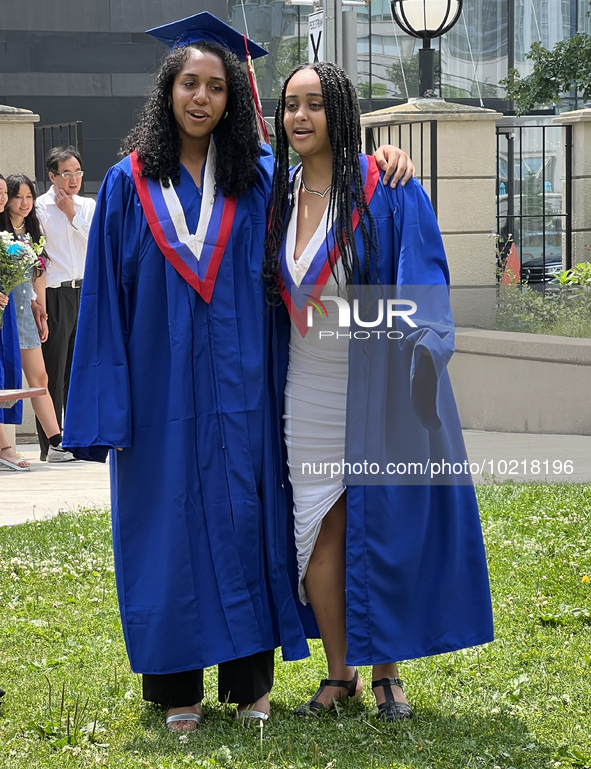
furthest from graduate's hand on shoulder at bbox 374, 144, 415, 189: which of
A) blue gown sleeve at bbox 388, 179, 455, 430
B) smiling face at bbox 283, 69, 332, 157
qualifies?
smiling face at bbox 283, 69, 332, 157

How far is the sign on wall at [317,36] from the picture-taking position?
23.9 ft

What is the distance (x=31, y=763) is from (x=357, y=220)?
1.88 meters

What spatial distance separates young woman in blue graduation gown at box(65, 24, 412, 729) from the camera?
3.49 m

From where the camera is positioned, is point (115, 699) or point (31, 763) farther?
point (115, 699)

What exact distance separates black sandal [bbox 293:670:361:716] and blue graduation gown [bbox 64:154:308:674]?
0.83 ft

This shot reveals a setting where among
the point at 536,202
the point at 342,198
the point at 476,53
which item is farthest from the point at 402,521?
the point at 476,53

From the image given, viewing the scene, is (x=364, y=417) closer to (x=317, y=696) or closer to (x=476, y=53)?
(x=317, y=696)

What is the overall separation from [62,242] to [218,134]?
5.19m

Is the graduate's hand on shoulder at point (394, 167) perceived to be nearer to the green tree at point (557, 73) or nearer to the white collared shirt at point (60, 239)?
the white collared shirt at point (60, 239)

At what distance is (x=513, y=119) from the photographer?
83.1 ft

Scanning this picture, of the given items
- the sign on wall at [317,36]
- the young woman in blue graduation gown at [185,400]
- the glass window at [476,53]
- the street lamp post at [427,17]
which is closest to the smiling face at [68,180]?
the sign on wall at [317,36]

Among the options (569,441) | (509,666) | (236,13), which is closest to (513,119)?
(236,13)

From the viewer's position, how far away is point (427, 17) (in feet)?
33.3

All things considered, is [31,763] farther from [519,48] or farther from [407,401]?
[519,48]
